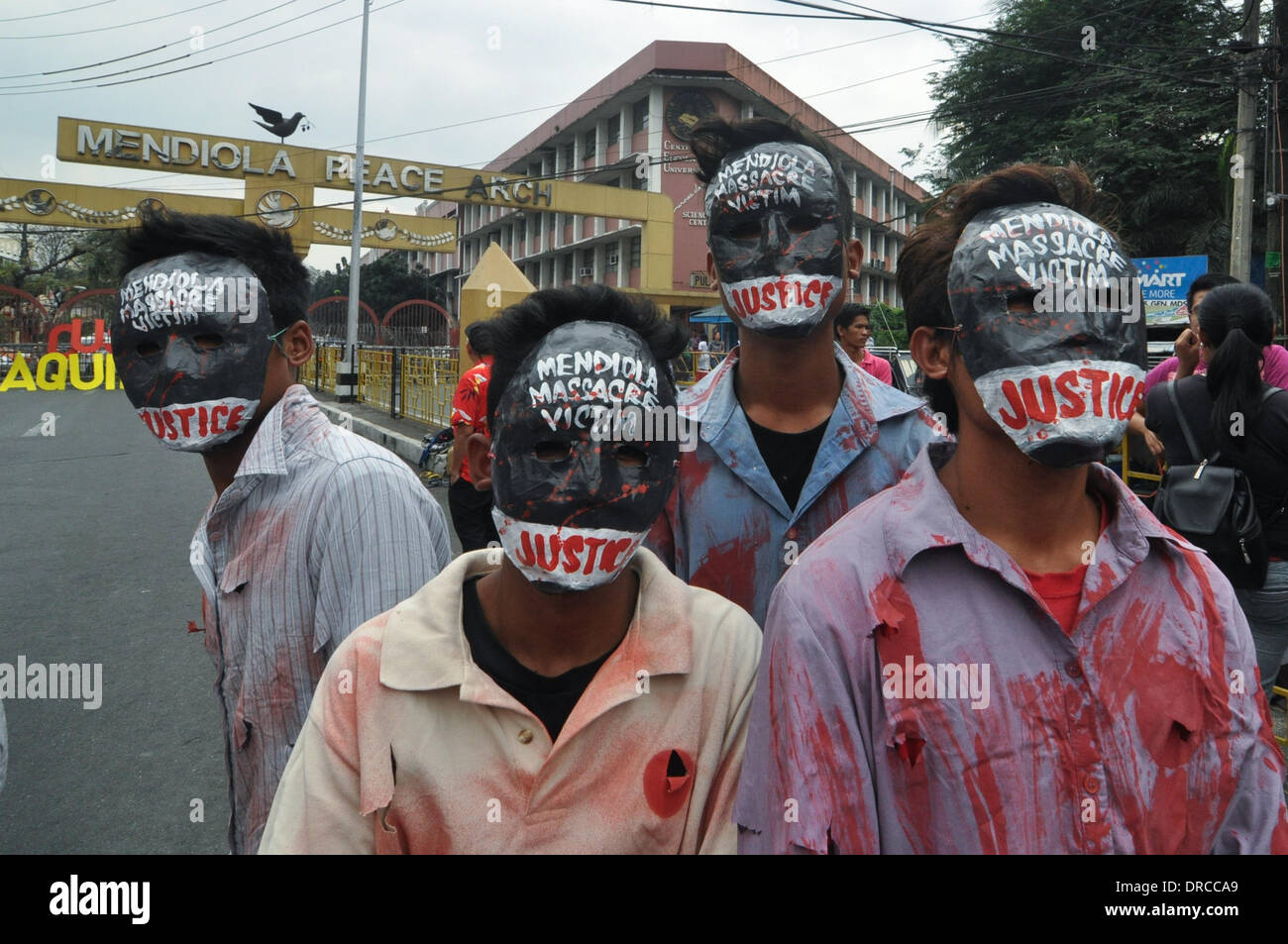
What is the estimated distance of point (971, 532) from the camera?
1.53m

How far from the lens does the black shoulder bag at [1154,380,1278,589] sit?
347 cm

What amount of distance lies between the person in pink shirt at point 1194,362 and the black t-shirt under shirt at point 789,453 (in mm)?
1899

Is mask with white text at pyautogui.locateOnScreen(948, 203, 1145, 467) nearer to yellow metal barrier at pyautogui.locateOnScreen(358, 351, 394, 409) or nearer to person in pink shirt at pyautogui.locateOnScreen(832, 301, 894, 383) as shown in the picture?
person in pink shirt at pyautogui.locateOnScreen(832, 301, 894, 383)

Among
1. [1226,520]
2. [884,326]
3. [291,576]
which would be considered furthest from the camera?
[884,326]

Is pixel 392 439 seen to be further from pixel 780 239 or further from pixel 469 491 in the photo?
pixel 780 239

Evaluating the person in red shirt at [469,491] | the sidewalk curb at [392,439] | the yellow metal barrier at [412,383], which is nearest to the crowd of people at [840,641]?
the person in red shirt at [469,491]

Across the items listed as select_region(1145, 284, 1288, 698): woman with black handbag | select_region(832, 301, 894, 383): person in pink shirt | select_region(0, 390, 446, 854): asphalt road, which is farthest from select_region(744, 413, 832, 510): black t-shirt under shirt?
select_region(832, 301, 894, 383): person in pink shirt

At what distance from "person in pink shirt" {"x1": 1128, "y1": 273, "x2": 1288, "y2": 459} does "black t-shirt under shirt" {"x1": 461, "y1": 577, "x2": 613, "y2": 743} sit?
2.88 meters

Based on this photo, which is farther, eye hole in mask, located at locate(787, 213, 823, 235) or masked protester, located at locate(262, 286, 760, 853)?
eye hole in mask, located at locate(787, 213, 823, 235)

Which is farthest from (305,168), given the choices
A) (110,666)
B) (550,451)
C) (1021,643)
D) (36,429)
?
(1021,643)

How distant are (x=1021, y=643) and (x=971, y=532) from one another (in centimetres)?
19

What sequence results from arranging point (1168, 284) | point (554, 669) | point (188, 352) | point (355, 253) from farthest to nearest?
point (355, 253) < point (1168, 284) < point (188, 352) < point (554, 669)

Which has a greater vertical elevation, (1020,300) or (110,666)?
(1020,300)

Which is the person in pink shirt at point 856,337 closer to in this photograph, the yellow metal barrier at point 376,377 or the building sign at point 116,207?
the yellow metal barrier at point 376,377
